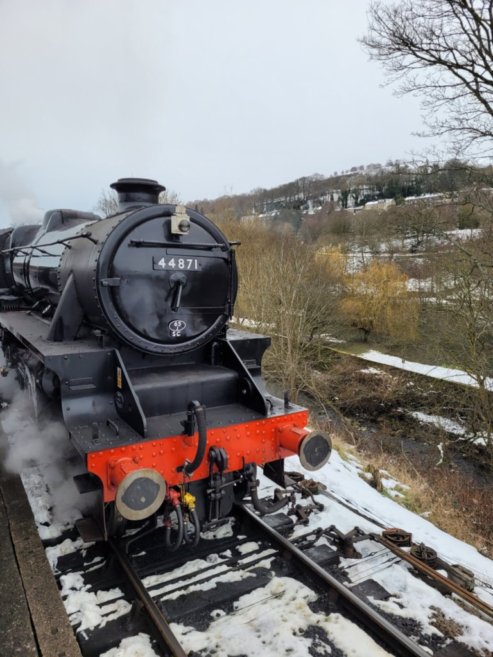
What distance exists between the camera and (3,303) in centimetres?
653

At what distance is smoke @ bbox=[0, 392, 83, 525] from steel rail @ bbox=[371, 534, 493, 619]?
267cm

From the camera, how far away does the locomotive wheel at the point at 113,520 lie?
11.5 feet

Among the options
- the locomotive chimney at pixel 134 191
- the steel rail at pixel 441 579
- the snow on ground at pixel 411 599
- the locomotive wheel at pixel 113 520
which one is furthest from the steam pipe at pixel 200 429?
the locomotive chimney at pixel 134 191

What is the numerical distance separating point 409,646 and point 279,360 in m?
11.9

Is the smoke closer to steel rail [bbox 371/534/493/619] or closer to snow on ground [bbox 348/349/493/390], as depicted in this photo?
steel rail [bbox 371/534/493/619]

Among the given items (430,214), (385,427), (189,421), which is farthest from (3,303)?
(385,427)

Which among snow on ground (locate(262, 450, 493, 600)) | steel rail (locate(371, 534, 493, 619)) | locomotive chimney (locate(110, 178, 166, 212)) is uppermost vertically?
locomotive chimney (locate(110, 178, 166, 212))

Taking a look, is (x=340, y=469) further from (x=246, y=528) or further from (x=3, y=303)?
(x=3, y=303)

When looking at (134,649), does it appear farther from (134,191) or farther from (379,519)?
(134,191)

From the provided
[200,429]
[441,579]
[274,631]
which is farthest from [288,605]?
[200,429]

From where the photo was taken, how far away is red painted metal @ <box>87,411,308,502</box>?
125 inches

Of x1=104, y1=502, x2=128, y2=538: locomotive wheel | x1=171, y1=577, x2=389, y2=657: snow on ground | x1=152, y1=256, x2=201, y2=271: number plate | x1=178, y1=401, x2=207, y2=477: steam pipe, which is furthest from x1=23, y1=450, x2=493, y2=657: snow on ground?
x1=152, y1=256, x2=201, y2=271: number plate

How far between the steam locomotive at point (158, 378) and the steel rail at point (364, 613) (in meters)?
0.38

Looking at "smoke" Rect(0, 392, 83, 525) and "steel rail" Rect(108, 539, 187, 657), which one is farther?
"smoke" Rect(0, 392, 83, 525)
